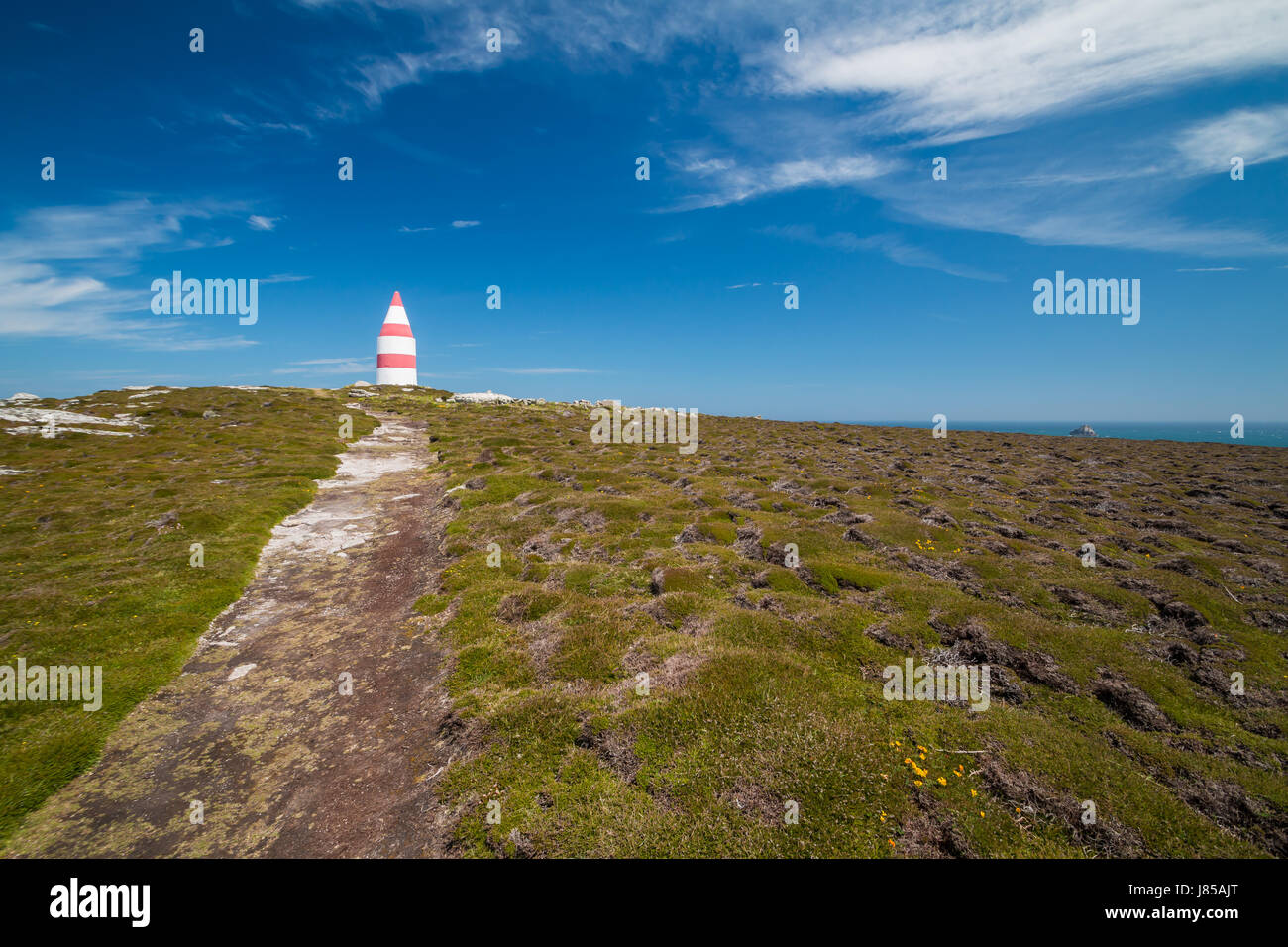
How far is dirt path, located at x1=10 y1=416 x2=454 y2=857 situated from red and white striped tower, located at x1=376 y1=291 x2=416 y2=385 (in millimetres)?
97953

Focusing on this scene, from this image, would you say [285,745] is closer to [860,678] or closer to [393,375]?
[860,678]

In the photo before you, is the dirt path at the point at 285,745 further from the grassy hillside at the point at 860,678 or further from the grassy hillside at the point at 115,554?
the grassy hillside at the point at 860,678

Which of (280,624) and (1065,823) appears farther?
(280,624)

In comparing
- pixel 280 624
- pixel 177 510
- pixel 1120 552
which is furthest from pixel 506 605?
pixel 1120 552

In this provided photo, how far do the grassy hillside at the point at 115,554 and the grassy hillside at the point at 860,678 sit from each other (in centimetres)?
855

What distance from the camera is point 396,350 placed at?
10706 centimetres

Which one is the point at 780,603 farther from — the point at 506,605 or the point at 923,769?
the point at 506,605

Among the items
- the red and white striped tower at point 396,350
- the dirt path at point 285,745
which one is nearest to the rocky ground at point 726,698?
the dirt path at point 285,745

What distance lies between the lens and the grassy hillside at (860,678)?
851 centimetres
